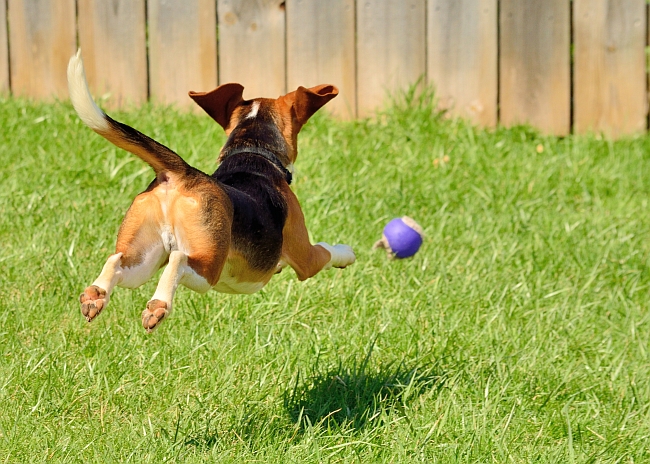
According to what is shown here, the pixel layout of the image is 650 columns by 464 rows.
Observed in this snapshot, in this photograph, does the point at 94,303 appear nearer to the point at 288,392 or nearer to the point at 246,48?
the point at 288,392

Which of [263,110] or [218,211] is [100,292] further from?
[263,110]

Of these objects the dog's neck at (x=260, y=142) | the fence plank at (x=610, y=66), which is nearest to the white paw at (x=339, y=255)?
the dog's neck at (x=260, y=142)

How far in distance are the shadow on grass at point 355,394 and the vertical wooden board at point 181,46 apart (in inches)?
139

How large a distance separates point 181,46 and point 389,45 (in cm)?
159

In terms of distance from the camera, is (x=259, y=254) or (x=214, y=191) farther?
(x=259, y=254)

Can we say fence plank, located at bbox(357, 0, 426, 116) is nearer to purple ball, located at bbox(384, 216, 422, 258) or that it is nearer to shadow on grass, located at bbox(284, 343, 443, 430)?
purple ball, located at bbox(384, 216, 422, 258)

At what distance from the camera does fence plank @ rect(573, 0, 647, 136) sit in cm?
724

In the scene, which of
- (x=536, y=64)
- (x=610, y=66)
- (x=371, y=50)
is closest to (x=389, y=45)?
(x=371, y=50)

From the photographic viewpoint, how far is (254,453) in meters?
3.73

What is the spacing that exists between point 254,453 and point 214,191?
3.53 ft

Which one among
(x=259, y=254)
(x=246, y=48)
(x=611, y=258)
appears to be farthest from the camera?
(x=246, y=48)

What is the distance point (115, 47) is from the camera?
7.33m

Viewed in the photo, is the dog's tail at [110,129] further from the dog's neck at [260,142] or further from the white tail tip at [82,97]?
the dog's neck at [260,142]

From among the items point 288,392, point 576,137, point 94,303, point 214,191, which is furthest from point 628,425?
point 576,137
